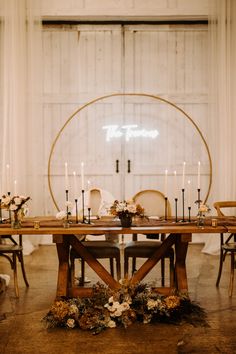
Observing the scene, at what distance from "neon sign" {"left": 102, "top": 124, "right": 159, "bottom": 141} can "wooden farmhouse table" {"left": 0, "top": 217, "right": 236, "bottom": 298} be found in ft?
8.51

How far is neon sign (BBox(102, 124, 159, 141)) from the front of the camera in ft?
21.7

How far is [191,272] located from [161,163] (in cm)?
199

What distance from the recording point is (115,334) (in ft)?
10.9

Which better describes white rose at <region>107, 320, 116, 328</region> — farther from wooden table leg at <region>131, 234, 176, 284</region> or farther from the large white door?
the large white door

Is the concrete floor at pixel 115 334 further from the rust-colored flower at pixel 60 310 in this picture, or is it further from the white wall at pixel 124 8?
the white wall at pixel 124 8

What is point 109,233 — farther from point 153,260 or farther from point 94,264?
point 153,260

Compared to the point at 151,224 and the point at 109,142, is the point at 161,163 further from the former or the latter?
the point at 151,224

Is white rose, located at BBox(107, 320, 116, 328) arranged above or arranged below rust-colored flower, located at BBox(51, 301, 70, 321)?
below

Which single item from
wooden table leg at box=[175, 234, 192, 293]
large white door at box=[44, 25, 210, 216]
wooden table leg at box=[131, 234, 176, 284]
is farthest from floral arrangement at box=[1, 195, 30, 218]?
large white door at box=[44, 25, 210, 216]

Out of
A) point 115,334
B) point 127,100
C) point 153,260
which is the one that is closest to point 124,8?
point 127,100

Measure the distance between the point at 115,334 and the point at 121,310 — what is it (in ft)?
0.65

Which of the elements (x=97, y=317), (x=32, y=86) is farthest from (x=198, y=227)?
(x=32, y=86)

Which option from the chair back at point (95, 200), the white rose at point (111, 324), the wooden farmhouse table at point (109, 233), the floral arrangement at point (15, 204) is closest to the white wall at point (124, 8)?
the chair back at point (95, 200)

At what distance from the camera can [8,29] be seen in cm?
611
